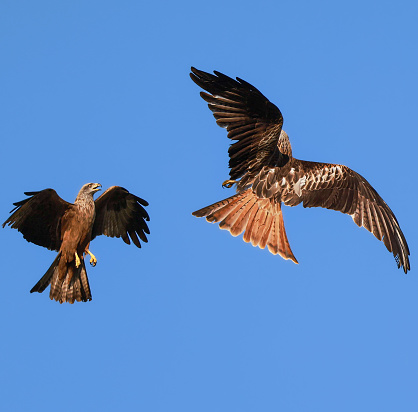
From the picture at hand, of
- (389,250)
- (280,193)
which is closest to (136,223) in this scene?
(280,193)

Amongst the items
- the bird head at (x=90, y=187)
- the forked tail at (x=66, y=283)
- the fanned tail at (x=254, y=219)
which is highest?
the bird head at (x=90, y=187)

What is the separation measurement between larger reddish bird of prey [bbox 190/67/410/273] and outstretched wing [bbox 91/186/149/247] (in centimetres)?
179

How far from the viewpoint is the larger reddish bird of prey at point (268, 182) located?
1279 centimetres

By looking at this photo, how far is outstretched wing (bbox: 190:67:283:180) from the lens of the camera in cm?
1273

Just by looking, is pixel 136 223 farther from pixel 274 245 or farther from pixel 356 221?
pixel 356 221

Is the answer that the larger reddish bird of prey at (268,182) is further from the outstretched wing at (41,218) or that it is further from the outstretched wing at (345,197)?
the outstretched wing at (41,218)

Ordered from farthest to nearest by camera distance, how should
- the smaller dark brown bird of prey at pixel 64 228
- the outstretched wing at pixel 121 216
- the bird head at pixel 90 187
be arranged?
the outstretched wing at pixel 121 216
the bird head at pixel 90 187
the smaller dark brown bird of prey at pixel 64 228

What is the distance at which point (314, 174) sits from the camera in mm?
13336

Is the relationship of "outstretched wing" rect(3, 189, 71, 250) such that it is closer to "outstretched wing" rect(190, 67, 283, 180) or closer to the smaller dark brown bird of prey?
the smaller dark brown bird of prey

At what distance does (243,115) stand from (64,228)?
10.0 feet

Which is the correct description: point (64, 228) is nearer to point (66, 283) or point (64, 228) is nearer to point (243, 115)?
point (66, 283)

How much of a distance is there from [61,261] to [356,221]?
4.19 metres

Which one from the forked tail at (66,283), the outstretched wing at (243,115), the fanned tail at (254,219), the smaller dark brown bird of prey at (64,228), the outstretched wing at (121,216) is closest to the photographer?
the outstretched wing at (243,115)

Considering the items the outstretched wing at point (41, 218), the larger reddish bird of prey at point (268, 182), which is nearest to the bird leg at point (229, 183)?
the larger reddish bird of prey at point (268, 182)
